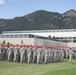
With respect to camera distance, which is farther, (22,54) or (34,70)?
(22,54)

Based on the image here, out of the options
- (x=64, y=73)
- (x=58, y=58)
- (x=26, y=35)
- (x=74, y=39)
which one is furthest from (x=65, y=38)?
(x=64, y=73)

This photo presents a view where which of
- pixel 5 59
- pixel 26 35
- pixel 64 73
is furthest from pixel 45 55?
pixel 26 35

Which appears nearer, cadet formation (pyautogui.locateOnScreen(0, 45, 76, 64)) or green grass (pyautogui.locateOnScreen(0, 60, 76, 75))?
green grass (pyautogui.locateOnScreen(0, 60, 76, 75))

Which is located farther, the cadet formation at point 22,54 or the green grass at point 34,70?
the cadet formation at point 22,54

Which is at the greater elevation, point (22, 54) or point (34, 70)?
point (22, 54)

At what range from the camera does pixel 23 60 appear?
3228 centimetres

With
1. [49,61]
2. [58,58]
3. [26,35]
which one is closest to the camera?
[49,61]

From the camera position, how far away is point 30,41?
56.9m

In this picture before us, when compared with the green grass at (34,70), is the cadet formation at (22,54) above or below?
above

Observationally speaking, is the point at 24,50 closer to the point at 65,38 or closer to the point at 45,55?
the point at 45,55

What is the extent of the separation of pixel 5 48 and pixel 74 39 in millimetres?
85124

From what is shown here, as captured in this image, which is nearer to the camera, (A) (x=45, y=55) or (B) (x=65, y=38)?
(A) (x=45, y=55)

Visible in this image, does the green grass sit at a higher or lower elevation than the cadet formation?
lower

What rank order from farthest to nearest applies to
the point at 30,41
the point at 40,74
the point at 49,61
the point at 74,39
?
the point at 74,39, the point at 30,41, the point at 49,61, the point at 40,74
